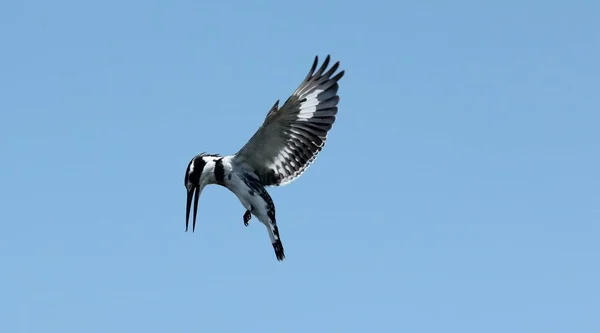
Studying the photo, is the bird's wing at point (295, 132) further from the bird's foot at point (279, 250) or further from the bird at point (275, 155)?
the bird's foot at point (279, 250)

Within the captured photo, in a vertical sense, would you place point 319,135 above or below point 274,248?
above

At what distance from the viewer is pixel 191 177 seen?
26094mm

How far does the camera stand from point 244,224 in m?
25.8

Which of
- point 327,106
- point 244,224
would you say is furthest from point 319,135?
point 244,224

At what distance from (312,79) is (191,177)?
10.2 feet

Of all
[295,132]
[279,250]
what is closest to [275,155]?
[295,132]

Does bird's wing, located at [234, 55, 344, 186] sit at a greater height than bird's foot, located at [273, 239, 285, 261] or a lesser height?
greater

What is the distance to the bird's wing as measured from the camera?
25828 millimetres

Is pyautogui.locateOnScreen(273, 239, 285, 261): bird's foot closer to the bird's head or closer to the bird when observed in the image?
the bird

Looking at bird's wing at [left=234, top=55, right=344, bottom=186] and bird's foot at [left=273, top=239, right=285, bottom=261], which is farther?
bird's wing at [left=234, top=55, right=344, bottom=186]

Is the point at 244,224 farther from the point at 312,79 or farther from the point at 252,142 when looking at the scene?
the point at 312,79

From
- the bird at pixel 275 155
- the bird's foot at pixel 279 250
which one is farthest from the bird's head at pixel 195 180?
the bird's foot at pixel 279 250

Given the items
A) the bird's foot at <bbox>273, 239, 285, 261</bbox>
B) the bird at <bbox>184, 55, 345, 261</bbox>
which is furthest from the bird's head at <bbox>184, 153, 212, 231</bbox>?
the bird's foot at <bbox>273, 239, 285, 261</bbox>

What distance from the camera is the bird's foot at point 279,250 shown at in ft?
83.1
